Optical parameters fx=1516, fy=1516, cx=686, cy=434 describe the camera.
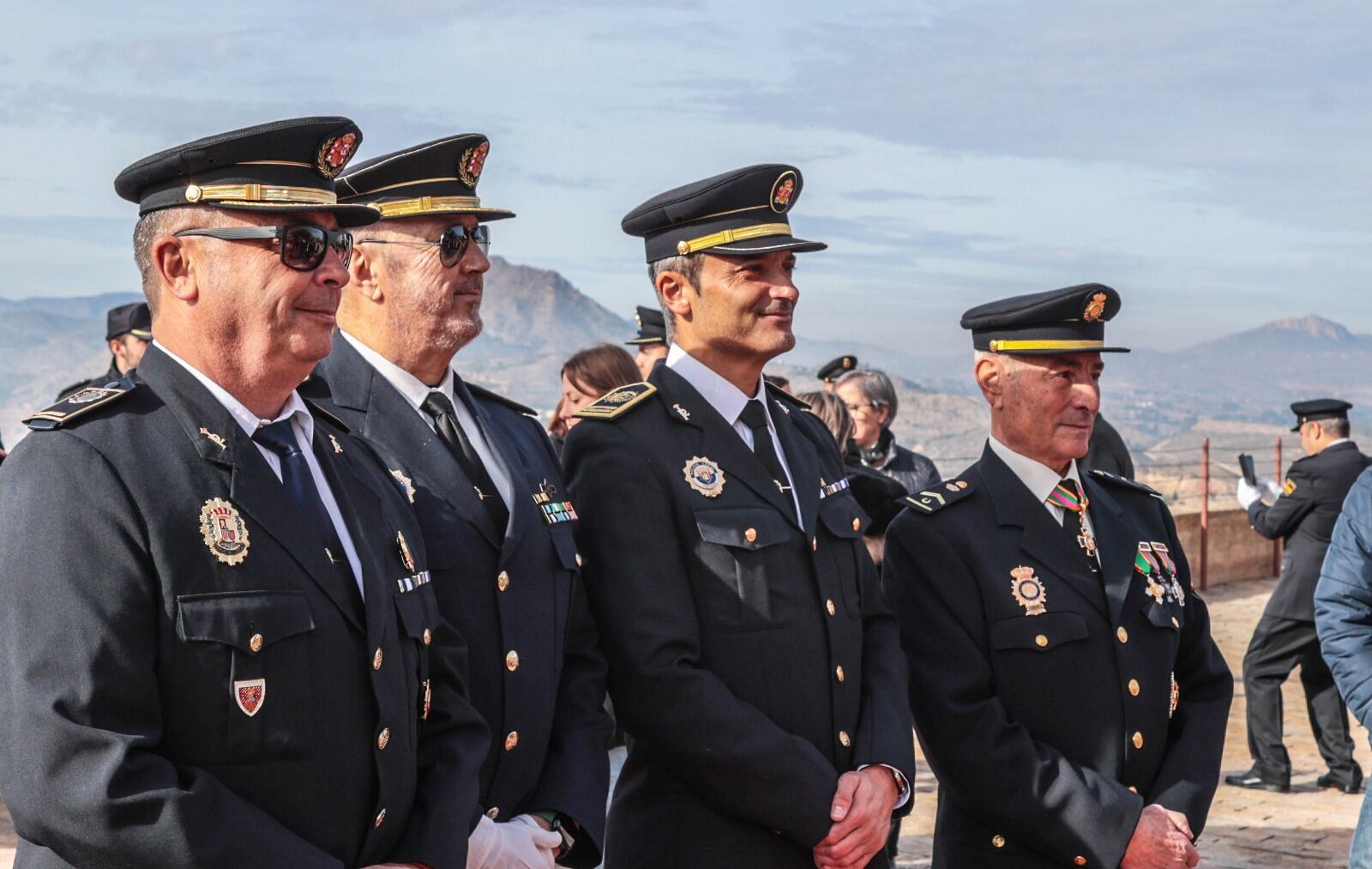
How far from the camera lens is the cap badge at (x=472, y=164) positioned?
11.1 ft

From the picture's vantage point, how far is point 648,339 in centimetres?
704

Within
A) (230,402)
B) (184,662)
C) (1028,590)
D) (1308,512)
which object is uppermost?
(230,402)

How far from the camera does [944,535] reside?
152 inches

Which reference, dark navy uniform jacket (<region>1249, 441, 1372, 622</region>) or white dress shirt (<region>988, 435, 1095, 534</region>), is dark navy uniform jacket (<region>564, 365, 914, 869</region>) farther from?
dark navy uniform jacket (<region>1249, 441, 1372, 622</region>)

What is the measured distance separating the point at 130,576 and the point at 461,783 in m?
0.78

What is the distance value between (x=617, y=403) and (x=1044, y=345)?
115 cm

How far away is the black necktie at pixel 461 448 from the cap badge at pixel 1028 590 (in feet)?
4.43

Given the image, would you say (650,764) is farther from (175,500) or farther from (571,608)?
(175,500)

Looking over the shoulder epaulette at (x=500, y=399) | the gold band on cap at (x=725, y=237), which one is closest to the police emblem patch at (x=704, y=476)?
the shoulder epaulette at (x=500, y=399)

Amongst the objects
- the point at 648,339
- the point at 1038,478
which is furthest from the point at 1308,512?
the point at 1038,478

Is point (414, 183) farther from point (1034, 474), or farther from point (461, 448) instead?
point (1034, 474)

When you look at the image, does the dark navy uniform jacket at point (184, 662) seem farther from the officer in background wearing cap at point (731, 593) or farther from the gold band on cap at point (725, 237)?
the gold band on cap at point (725, 237)

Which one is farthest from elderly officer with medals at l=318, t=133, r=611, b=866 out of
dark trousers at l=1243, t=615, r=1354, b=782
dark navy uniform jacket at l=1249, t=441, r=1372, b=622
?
dark navy uniform jacket at l=1249, t=441, r=1372, b=622

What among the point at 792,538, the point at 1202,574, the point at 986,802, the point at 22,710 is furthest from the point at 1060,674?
the point at 1202,574
